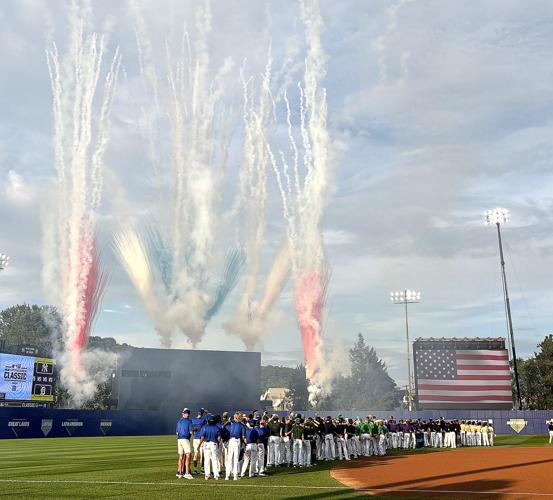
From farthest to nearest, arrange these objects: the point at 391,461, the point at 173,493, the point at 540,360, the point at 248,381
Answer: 1. the point at 540,360
2. the point at 248,381
3. the point at 391,461
4. the point at 173,493

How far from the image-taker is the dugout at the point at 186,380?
212 feet

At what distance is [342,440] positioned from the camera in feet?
88.2

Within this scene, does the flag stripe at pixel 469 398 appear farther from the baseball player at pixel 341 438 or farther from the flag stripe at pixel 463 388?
the baseball player at pixel 341 438

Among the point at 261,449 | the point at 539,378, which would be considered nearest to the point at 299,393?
the point at 539,378

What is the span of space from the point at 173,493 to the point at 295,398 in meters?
106

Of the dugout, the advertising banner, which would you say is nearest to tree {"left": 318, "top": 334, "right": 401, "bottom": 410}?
the dugout

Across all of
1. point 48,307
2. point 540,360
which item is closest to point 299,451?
point 540,360

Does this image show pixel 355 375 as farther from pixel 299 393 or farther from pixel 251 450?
pixel 251 450

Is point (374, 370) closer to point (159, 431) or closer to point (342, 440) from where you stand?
point (159, 431)

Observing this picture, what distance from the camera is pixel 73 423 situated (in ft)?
164

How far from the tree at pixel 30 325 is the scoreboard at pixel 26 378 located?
228 feet

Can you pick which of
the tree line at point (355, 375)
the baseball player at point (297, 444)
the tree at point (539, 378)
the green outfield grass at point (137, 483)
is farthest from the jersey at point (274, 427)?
the tree at point (539, 378)

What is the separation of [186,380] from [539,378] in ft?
211

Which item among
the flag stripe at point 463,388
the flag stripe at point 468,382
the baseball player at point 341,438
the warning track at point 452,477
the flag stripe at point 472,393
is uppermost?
the flag stripe at point 468,382
